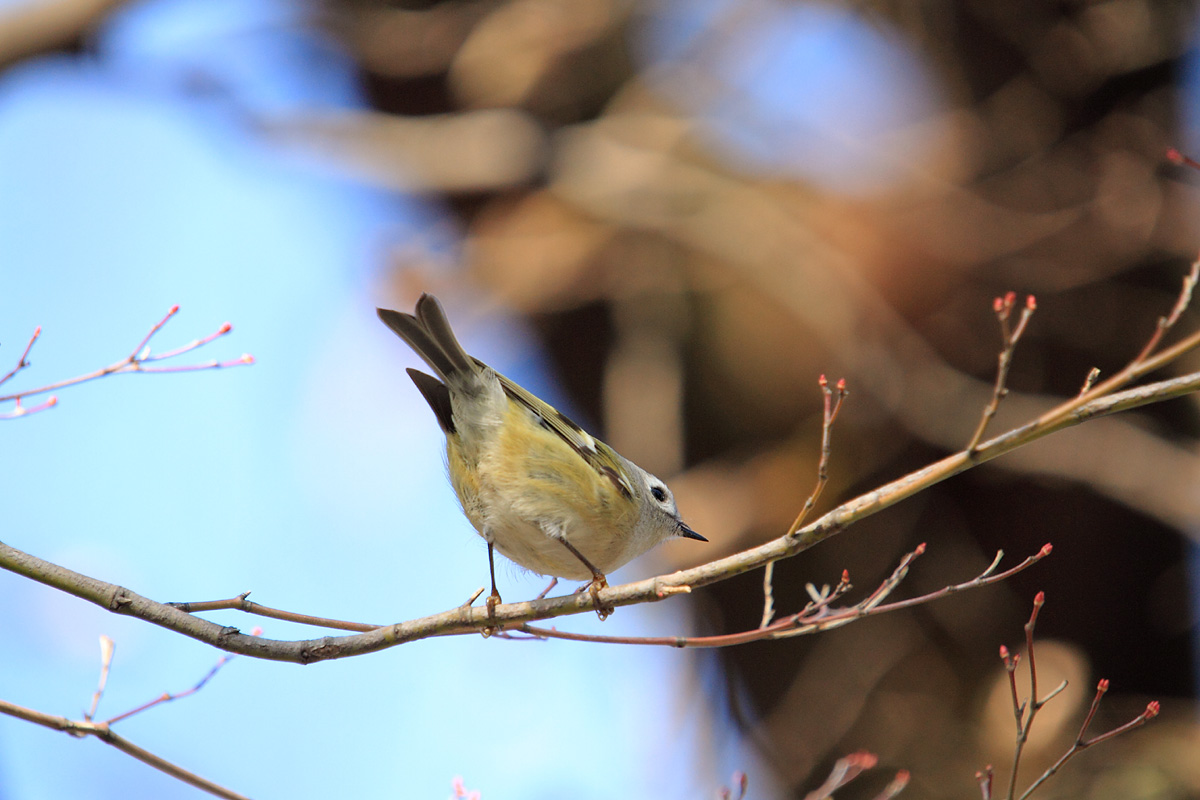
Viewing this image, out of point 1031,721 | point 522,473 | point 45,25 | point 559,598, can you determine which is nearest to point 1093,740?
point 1031,721

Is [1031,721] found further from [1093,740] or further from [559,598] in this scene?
[559,598]

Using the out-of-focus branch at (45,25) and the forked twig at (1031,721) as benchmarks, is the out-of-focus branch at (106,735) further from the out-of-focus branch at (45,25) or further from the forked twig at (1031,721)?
the out-of-focus branch at (45,25)

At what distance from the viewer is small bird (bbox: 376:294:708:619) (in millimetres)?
2529

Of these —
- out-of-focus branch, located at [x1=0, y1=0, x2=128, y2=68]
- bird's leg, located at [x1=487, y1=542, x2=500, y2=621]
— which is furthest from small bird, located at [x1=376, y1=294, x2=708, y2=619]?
out-of-focus branch, located at [x1=0, y1=0, x2=128, y2=68]

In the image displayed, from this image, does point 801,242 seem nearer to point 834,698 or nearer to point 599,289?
point 599,289

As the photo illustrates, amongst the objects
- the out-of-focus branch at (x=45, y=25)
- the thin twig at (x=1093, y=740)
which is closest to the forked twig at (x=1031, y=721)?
the thin twig at (x=1093, y=740)

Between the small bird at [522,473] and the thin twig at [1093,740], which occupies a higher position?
the small bird at [522,473]

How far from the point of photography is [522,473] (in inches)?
101

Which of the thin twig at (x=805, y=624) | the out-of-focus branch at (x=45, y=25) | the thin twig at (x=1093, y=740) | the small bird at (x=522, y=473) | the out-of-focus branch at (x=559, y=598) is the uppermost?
the out-of-focus branch at (x=45, y=25)

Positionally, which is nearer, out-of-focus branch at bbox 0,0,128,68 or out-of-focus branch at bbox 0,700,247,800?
out-of-focus branch at bbox 0,700,247,800

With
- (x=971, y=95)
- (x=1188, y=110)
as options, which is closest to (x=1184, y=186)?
(x=1188, y=110)

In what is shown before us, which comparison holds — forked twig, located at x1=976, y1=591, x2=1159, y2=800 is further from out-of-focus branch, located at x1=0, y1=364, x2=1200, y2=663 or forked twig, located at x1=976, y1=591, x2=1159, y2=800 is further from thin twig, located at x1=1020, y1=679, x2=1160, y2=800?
out-of-focus branch, located at x1=0, y1=364, x2=1200, y2=663

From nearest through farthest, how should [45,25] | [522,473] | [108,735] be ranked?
[108,735]
[522,473]
[45,25]

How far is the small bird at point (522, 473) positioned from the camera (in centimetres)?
253
